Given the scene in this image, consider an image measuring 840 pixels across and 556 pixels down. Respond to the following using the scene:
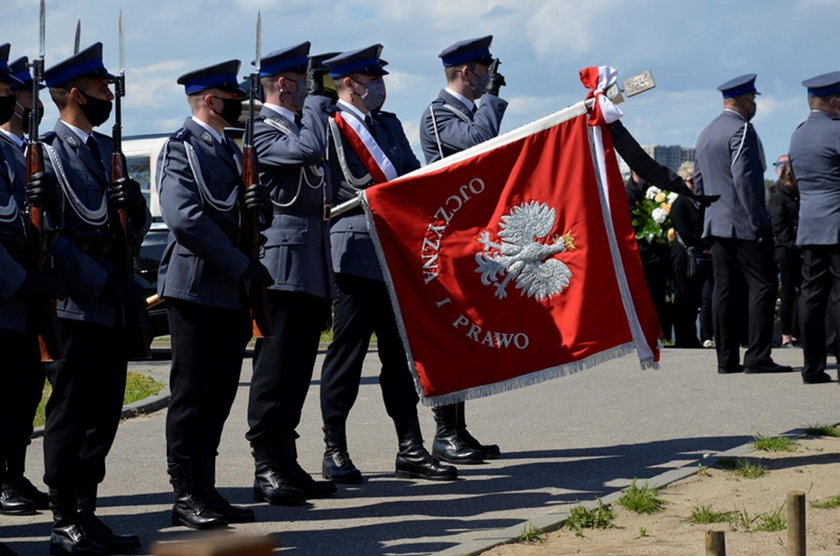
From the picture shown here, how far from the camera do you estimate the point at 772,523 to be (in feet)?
20.3

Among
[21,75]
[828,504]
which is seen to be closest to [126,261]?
[21,75]

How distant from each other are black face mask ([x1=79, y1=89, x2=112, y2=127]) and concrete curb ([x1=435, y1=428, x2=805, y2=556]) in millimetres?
2316

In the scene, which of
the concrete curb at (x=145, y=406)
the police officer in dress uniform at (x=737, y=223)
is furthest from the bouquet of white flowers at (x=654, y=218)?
the concrete curb at (x=145, y=406)

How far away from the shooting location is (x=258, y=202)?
6504 mm

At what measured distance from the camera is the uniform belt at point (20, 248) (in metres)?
5.66

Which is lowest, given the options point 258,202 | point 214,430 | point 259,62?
point 214,430

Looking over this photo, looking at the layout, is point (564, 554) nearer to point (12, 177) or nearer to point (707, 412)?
point (12, 177)

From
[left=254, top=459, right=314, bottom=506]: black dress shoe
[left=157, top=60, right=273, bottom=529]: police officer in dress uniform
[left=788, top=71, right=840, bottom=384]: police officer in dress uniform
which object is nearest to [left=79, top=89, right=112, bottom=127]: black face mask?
[left=157, top=60, right=273, bottom=529]: police officer in dress uniform

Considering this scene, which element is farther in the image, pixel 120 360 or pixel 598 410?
pixel 598 410

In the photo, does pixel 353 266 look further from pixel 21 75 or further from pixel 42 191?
pixel 42 191

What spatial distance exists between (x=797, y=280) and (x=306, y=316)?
31.1ft

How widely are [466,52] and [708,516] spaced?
3.22 meters

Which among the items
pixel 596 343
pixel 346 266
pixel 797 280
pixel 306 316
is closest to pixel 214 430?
pixel 306 316

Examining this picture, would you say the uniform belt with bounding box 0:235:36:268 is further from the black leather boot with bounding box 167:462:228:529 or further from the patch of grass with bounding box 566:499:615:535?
the patch of grass with bounding box 566:499:615:535
